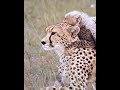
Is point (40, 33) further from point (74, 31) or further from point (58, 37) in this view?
point (74, 31)

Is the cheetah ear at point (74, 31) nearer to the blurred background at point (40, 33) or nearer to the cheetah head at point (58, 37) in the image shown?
the cheetah head at point (58, 37)

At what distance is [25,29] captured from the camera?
2.78m

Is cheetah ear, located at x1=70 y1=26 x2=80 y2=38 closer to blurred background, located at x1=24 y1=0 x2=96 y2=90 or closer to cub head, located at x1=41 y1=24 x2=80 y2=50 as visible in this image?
cub head, located at x1=41 y1=24 x2=80 y2=50

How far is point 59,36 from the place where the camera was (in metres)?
2.77

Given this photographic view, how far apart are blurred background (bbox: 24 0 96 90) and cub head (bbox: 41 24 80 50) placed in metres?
0.04

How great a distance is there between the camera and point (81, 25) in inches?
109

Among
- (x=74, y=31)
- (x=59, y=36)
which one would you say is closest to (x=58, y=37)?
(x=59, y=36)

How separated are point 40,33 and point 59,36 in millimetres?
144

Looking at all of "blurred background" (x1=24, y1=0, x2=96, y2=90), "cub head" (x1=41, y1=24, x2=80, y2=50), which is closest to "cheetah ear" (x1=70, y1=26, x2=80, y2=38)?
"cub head" (x1=41, y1=24, x2=80, y2=50)
